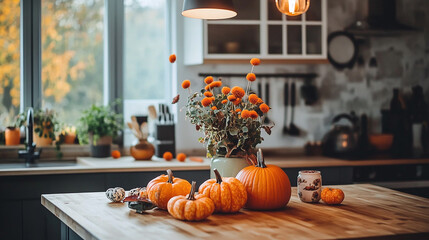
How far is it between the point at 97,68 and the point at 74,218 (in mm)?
2816

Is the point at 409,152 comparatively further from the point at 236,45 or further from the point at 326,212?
the point at 326,212

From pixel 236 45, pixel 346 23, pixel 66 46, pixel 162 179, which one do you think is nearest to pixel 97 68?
pixel 66 46

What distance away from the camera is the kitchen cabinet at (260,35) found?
439cm

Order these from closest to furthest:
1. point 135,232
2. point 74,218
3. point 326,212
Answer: point 135,232 → point 74,218 → point 326,212

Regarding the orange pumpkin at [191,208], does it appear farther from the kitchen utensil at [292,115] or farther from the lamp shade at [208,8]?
the kitchen utensil at [292,115]

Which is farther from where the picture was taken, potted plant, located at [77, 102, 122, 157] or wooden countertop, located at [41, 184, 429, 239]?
potted plant, located at [77, 102, 122, 157]

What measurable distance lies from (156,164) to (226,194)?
1.93 metres

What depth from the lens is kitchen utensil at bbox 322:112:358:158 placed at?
449 cm

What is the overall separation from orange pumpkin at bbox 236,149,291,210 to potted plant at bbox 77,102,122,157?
2.33 metres

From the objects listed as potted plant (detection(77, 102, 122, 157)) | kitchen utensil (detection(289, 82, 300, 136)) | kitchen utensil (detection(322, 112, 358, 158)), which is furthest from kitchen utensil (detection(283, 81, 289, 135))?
potted plant (detection(77, 102, 122, 157))

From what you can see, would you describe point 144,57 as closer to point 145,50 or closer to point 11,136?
point 145,50

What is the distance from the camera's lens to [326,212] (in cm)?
224

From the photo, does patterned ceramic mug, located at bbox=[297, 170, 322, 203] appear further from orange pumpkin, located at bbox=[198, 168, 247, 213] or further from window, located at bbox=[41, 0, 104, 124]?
window, located at bbox=[41, 0, 104, 124]

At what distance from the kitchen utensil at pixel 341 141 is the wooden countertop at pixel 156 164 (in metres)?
0.10
